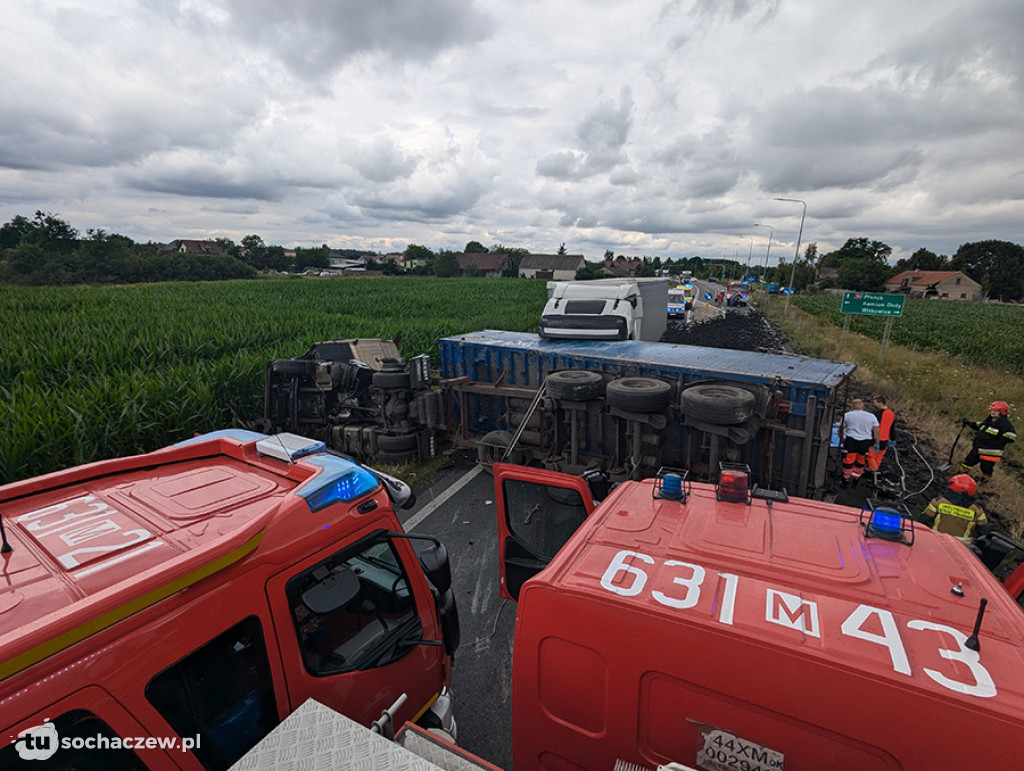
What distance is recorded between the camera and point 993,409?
7.58 metres

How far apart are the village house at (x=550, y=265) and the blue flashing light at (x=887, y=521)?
86839mm

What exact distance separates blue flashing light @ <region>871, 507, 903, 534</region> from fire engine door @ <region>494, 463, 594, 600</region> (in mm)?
1571

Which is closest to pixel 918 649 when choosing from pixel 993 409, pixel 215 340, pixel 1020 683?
pixel 1020 683

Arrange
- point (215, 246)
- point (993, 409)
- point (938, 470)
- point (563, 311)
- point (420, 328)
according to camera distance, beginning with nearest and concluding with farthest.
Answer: point (993, 409)
point (938, 470)
point (563, 311)
point (420, 328)
point (215, 246)

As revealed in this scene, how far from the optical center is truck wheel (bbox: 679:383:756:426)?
5.59m

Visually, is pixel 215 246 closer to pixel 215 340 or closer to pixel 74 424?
pixel 215 340

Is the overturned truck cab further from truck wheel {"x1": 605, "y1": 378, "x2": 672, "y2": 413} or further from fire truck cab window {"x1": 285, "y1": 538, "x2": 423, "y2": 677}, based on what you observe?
fire truck cab window {"x1": 285, "y1": 538, "x2": 423, "y2": 677}

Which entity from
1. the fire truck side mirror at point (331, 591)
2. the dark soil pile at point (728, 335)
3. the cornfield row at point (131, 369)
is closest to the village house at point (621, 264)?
the dark soil pile at point (728, 335)

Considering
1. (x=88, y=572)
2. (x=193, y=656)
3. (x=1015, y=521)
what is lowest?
(x=1015, y=521)

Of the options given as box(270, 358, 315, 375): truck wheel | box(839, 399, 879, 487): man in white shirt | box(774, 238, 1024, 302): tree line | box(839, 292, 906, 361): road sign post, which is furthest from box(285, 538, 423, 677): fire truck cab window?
box(774, 238, 1024, 302): tree line

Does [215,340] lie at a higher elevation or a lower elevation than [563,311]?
lower

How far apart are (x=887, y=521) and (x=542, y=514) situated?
2.11m

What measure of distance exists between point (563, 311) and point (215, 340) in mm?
9421

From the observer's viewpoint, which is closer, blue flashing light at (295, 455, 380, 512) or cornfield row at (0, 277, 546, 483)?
blue flashing light at (295, 455, 380, 512)
